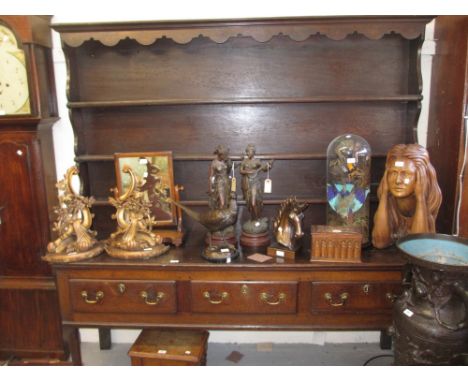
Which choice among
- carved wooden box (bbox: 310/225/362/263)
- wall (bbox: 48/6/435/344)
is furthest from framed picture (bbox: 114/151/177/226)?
carved wooden box (bbox: 310/225/362/263)

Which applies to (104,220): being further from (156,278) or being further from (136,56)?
(136,56)

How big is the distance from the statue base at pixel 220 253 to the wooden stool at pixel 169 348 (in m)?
0.44

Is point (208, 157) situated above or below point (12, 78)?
below

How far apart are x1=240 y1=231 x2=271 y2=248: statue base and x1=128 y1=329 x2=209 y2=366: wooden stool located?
0.50 metres

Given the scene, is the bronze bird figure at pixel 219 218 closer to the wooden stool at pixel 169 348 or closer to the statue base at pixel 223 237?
the statue base at pixel 223 237

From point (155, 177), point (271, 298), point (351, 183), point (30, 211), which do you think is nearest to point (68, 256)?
point (30, 211)

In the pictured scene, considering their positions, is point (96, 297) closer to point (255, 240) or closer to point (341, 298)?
point (255, 240)

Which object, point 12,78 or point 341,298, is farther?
point 12,78

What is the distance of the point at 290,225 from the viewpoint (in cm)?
181

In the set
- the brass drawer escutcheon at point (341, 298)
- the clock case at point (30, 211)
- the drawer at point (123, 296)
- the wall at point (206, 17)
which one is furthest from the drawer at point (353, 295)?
the clock case at point (30, 211)

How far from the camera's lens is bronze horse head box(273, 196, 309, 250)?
1800 mm

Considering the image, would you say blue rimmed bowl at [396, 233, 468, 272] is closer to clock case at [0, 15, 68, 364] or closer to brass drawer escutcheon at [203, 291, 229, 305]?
brass drawer escutcheon at [203, 291, 229, 305]

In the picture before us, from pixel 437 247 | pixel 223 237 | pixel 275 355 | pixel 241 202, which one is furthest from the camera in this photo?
pixel 275 355

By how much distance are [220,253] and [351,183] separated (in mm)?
691
